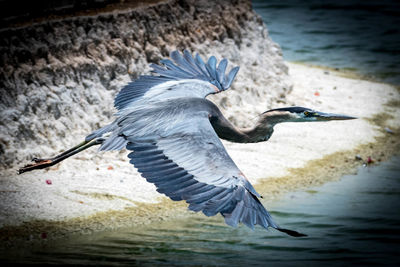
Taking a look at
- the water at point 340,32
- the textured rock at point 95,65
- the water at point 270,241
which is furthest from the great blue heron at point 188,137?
the water at point 340,32

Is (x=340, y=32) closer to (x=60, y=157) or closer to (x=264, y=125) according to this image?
(x=264, y=125)

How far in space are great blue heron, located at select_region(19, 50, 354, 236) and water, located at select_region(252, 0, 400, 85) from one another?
6.74 metres

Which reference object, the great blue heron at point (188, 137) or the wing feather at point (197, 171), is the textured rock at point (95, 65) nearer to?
the great blue heron at point (188, 137)

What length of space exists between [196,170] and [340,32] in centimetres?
1101

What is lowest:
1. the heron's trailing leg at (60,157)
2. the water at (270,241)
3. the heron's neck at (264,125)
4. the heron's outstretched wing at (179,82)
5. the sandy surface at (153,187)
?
the water at (270,241)

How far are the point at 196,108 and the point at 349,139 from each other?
3.91 metres

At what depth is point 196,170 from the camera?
16.7ft

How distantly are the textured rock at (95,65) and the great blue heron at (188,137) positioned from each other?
4.06 ft

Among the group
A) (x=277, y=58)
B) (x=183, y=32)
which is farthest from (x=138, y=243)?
(x=277, y=58)

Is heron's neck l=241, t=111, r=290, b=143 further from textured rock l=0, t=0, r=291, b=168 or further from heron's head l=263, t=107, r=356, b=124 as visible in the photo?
textured rock l=0, t=0, r=291, b=168

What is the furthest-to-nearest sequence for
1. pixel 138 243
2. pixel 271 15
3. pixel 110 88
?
pixel 271 15 → pixel 110 88 → pixel 138 243

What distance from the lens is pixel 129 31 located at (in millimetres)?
8766

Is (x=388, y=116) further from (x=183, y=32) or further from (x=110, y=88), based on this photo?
(x=110, y=88)

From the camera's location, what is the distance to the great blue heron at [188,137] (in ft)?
16.0
